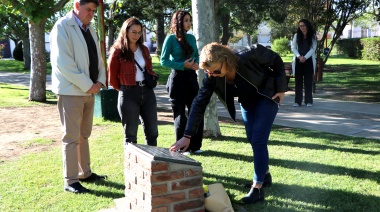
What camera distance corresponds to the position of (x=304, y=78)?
1027cm

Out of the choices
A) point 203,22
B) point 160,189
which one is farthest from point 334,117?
point 160,189

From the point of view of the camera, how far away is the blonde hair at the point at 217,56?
386 centimetres

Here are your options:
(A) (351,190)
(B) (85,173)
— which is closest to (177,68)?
(B) (85,173)

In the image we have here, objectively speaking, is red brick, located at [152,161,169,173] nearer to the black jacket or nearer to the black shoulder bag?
the black jacket

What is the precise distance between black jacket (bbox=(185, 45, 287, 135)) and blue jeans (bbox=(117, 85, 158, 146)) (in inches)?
42.0

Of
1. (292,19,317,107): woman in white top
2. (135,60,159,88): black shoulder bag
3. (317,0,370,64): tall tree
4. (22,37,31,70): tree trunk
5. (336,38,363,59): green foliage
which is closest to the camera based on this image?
(135,60,159,88): black shoulder bag

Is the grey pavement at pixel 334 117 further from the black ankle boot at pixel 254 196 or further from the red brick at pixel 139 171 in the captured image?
the red brick at pixel 139 171

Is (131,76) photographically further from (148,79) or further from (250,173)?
(250,173)

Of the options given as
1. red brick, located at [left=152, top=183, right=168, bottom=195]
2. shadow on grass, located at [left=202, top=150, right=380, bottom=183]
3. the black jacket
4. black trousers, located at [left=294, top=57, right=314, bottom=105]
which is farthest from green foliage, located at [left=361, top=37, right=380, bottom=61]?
red brick, located at [left=152, top=183, right=168, bottom=195]

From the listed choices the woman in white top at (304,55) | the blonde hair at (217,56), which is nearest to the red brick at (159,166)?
the blonde hair at (217,56)

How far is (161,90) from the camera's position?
1449cm

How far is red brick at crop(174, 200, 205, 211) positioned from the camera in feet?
11.7

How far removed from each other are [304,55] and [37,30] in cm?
707

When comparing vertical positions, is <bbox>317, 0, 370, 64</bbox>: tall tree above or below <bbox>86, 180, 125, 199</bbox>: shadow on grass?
above
